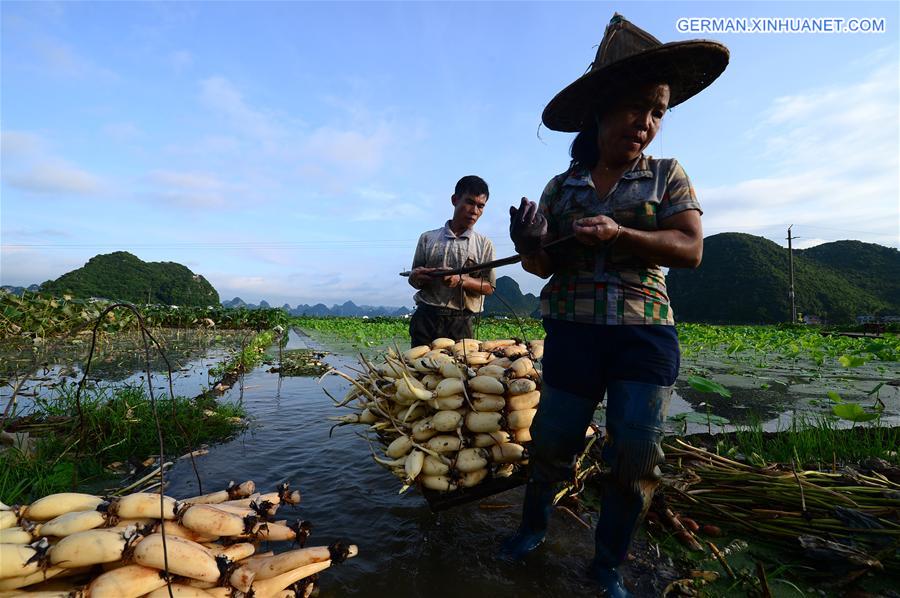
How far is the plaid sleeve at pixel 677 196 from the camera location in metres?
1.87

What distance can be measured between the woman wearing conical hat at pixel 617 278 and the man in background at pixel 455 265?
56.9 inches

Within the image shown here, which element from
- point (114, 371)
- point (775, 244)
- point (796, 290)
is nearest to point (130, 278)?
point (114, 371)

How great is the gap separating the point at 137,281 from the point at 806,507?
7607cm

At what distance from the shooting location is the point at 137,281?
61.1 metres

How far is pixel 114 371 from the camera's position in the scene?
6762 millimetres

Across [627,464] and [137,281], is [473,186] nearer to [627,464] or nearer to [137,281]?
[627,464]

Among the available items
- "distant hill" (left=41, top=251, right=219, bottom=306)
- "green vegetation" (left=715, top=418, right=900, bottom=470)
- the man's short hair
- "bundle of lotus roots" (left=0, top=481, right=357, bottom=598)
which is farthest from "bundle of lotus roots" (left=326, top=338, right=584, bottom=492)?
"distant hill" (left=41, top=251, right=219, bottom=306)

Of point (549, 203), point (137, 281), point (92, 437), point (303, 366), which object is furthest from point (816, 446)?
point (137, 281)

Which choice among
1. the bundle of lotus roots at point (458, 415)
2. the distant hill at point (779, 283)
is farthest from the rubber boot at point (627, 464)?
the distant hill at point (779, 283)

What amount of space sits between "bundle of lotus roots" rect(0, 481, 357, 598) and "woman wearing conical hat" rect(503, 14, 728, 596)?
1.13m

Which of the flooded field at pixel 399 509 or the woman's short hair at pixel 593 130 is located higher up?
the woman's short hair at pixel 593 130

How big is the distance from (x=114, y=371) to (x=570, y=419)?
775 centimetres

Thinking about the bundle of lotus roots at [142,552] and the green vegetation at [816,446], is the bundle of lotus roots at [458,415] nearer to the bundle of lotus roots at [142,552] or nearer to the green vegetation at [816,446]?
the bundle of lotus roots at [142,552]

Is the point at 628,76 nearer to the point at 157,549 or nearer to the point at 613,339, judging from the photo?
the point at 613,339
